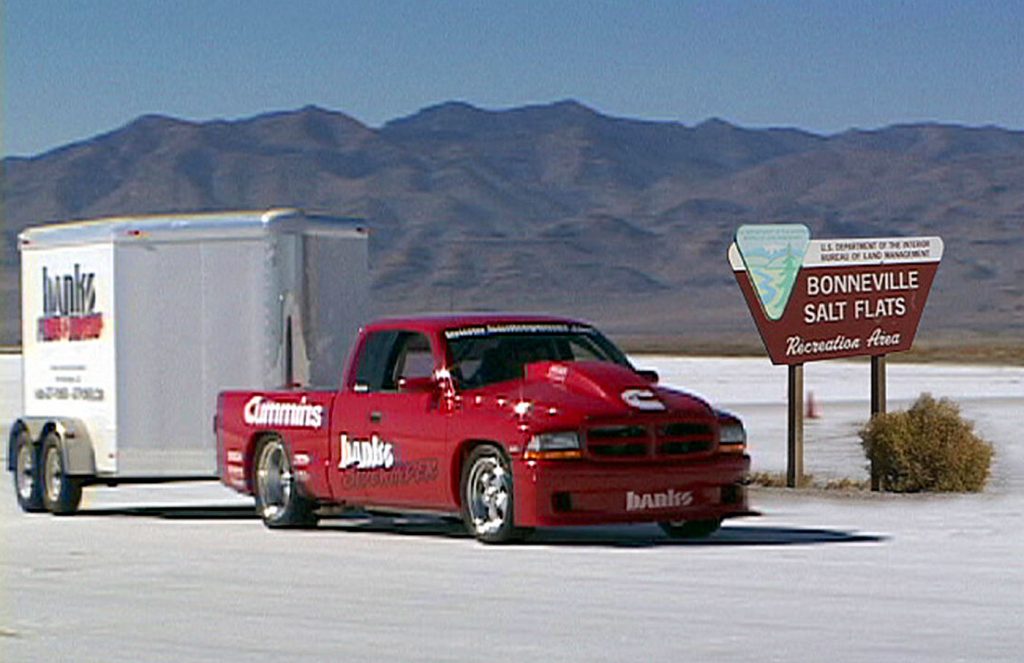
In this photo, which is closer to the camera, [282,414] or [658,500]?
[658,500]

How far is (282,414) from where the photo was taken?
19141 mm

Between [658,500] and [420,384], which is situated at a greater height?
[420,384]

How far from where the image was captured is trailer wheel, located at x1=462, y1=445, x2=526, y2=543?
16.7 metres

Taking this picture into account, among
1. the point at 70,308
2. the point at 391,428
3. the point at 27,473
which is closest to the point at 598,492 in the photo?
the point at 391,428

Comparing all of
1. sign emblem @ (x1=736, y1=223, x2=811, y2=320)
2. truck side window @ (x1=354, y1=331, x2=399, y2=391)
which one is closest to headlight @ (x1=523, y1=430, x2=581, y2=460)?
truck side window @ (x1=354, y1=331, x2=399, y2=391)

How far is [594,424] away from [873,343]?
781 cm

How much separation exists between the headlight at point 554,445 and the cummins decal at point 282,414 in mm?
2781

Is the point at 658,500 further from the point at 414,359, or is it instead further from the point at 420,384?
the point at 414,359

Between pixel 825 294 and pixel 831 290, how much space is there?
9 cm

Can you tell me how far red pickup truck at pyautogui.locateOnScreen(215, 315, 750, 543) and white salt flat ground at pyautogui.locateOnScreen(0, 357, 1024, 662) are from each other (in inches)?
13.1

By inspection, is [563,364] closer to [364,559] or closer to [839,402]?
[364,559]

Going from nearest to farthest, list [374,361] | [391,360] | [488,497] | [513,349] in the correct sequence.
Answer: [488,497] < [513,349] < [391,360] < [374,361]

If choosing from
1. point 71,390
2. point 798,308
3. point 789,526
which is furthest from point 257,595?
point 798,308

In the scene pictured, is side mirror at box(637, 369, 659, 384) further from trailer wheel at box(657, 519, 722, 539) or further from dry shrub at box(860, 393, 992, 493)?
dry shrub at box(860, 393, 992, 493)
